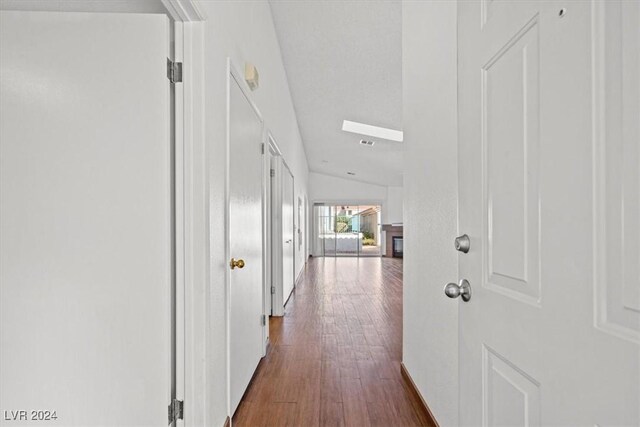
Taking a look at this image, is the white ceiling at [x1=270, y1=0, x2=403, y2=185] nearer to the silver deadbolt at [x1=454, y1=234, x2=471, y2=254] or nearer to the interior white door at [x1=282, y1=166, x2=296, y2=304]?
the interior white door at [x1=282, y1=166, x2=296, y2=304]

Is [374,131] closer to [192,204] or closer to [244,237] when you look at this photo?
[244,237]

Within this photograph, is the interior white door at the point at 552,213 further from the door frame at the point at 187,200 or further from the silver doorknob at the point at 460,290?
the door frame at the point at 187,200

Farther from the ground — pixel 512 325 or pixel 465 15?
pixel 465 15

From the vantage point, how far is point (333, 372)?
2.55m

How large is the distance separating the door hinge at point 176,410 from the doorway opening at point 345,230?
10354 millimetres

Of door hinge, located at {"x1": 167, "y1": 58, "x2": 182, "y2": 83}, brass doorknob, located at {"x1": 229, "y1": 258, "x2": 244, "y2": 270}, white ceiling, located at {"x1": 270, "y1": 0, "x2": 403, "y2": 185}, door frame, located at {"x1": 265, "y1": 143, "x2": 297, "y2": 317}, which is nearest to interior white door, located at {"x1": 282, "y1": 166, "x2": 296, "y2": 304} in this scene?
door frame, located at {"x1": 265, "y1": 143, "x2": 297, "y2": 317}

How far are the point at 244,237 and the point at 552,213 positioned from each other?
73.5 inches

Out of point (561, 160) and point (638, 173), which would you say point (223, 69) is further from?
point (638, 173)

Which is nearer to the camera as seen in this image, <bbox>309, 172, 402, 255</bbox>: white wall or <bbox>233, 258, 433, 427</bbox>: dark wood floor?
<bbox>233, 258, 433, 427</bbox>: dark wood floor

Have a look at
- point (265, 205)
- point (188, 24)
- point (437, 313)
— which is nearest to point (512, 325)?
point (437, 313)

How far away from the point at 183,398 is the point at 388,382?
1375 millimetres

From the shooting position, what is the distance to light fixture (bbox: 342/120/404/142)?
21.3 feet

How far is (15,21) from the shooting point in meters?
1.42

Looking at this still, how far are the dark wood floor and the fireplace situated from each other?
6.83 metres
